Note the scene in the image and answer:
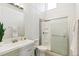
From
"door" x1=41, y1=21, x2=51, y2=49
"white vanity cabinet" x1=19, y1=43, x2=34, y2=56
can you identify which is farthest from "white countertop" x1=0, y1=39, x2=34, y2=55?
"door" x1=41, y1=21, x2=51, y2=49

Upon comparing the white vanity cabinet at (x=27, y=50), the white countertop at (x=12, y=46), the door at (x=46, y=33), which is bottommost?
the white vanity cabinet at (x=27, y=50)

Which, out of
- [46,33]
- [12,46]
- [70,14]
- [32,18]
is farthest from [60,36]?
[12,46]

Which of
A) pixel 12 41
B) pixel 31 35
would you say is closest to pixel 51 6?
pixel 31 35

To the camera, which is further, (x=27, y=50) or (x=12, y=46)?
(x=27, y=50)

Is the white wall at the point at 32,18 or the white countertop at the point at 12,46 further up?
the white wall at the point at 32,18

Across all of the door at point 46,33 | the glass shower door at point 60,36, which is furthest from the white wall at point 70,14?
the door at point 46,33

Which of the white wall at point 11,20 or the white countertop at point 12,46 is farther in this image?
the white wall at point 11,20

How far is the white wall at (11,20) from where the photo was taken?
162 cm

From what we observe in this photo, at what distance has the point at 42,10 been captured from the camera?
1676 millimetres

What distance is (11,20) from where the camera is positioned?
1.66m

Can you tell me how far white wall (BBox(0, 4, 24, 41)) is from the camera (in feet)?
5.30

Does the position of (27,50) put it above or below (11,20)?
below

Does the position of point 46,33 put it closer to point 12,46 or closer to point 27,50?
point 27,50

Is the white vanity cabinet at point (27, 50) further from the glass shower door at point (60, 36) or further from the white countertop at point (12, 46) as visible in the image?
the glass shower door at point (60, 36)
